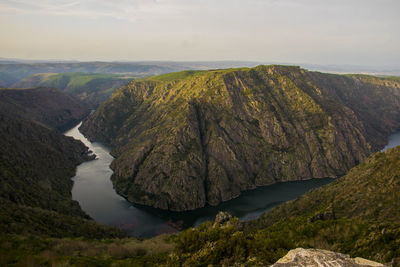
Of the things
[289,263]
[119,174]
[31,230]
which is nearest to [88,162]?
[119,174]

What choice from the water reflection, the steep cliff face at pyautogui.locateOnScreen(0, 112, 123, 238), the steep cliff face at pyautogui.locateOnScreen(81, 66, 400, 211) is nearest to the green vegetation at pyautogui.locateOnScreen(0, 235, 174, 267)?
the steep cliff face at pyautogui.locateOnScreen(0, 112, 123, 238)

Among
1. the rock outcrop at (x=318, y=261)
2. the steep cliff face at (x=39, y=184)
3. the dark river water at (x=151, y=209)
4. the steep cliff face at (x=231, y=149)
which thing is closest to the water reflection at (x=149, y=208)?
the dark river water at (x=151, y=209)

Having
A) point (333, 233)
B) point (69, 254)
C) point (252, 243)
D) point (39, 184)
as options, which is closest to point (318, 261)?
point (252, 243)

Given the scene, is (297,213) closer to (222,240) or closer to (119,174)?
(222,240)

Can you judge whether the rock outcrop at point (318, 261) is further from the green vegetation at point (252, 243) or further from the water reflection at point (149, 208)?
the water reflection at point (149, 208)

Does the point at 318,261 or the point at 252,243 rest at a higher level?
the point at 318,261

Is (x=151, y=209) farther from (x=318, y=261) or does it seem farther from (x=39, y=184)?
(x=318, y=261)
